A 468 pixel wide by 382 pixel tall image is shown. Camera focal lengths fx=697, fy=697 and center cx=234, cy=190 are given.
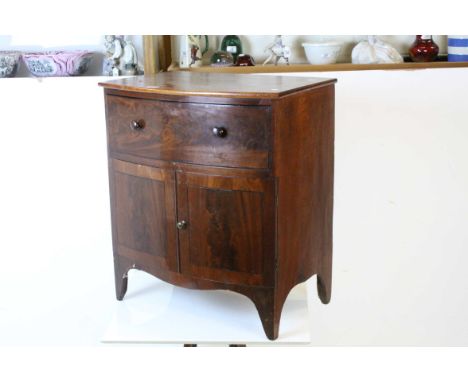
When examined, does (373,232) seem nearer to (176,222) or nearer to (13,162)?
(176,222)

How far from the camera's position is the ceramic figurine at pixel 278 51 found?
234cm

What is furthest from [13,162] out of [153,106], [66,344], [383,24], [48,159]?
[383,24]

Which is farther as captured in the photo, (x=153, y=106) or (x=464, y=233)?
(x=464, y=233)

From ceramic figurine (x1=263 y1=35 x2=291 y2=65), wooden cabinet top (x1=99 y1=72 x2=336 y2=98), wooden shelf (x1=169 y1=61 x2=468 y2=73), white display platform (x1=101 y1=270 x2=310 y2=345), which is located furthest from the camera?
ceramic figurine (x1=263 y1=35 x2=291 y2=65)

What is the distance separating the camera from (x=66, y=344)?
2.55 metres

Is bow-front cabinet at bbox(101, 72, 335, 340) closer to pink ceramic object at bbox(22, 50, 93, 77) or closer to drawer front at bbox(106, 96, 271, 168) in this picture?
drawer front at bbox(106, 96, 271, 168)

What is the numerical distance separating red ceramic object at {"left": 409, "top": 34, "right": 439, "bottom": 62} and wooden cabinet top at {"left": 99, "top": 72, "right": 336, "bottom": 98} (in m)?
0.65

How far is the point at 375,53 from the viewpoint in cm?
227

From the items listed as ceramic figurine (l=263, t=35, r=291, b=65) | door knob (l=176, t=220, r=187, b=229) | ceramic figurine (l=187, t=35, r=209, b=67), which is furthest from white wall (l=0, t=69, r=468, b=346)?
door knob (l=176, t=220, r=187, b=229)

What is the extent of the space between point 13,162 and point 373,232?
50.0 inches

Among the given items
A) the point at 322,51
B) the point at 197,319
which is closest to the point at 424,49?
the point at 322,51

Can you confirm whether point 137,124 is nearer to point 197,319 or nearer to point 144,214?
point 144,214

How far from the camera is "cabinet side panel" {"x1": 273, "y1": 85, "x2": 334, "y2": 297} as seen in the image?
62.7 inches

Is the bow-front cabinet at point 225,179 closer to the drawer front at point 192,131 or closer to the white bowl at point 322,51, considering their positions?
the drawer front at point 192,131
